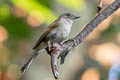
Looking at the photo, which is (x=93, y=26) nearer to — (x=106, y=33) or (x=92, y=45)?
(x=106, y=33)

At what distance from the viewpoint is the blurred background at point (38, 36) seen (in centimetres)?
229

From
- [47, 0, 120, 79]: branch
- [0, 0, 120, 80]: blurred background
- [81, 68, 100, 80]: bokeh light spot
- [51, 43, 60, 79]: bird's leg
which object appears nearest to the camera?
[51, 43, 60, 79]: bird's leg

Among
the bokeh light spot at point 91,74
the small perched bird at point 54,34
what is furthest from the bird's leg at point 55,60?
the bokeh light spot at point 91,74

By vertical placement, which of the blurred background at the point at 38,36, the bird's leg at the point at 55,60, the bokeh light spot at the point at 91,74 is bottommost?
the bokeh light spot at the point at 91,74

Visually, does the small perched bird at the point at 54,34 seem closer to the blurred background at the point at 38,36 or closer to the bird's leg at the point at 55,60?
the blurred background at the point at 38,36

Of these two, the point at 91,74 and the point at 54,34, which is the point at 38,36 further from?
the point at 91,74

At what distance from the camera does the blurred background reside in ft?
7.52

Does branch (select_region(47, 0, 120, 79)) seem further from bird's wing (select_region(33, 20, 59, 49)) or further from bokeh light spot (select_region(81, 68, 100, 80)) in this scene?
bokeh light spot (select_region(81, 68, 100, 80))

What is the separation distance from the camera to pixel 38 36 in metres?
5.14

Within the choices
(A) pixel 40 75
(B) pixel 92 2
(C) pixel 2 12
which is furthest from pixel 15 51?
(C) pixel 2 12

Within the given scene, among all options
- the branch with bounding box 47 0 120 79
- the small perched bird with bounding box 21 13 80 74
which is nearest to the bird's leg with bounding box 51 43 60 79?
the branch with bounding box 47 0 120 79

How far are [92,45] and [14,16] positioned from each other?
6451 mm

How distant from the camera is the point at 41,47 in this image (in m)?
2.90

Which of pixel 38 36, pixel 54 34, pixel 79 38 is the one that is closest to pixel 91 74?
pixel 38 36
